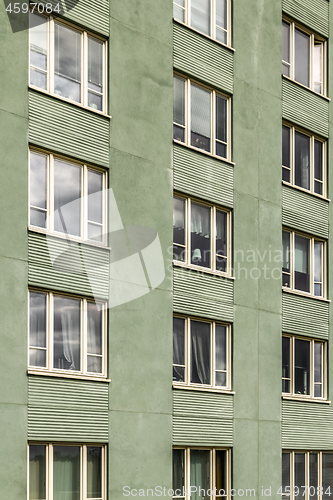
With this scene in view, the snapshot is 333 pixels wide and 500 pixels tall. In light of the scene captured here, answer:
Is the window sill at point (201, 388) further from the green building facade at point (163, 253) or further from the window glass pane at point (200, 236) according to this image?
the window glass pane at point (200, 236)

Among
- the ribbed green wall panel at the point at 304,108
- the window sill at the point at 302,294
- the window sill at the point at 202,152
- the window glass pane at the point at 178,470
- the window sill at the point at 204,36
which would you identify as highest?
the window sill at the point at 204,36

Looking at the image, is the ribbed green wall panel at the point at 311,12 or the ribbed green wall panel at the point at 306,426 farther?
the ribbed green wall panel at the point at 311,12

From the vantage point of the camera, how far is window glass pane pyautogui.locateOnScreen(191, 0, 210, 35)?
24.7 meters

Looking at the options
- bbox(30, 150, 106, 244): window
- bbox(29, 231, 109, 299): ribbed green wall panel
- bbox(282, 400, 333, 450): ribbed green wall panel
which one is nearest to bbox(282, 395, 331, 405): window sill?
bbox(282, 400, 333, 450): ribbed green wall panel

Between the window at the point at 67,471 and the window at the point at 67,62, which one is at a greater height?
the window at the point at 67,62

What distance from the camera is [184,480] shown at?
21.8m

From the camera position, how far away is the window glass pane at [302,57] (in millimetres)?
28625

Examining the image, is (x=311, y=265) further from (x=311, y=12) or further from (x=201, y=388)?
(x=311, y=12)

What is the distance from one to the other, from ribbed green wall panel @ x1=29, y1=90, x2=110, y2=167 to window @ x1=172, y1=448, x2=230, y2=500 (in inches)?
353

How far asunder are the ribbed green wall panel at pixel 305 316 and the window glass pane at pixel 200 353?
375cm

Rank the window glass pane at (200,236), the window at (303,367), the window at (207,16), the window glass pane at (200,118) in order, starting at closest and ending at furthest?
the window glass pane at (200,236) < the window glass pane at (200,118) < the window at (207,16) < the window at (303,367)

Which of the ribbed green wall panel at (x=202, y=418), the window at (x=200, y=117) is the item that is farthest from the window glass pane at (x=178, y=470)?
the window at (x=200, y=117)

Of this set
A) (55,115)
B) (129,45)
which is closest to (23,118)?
(55,115)

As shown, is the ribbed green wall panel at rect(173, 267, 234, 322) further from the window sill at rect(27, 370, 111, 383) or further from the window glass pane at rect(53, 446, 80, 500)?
the window glass pane at rect(53, 446, 80, 500)
